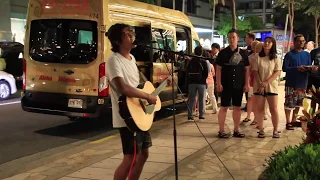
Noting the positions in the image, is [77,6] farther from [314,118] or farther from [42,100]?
[314,118]

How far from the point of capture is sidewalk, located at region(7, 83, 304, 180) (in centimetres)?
498

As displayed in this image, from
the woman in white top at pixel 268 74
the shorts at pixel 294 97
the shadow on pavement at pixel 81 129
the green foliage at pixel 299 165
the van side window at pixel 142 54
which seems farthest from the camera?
→ the van side window at pixel 142 54

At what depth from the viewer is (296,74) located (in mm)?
7211

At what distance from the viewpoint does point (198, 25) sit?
41.4 m

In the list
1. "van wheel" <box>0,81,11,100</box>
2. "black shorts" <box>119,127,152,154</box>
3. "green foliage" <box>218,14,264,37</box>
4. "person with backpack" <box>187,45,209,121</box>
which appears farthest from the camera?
"green foliage" <box>218,14,264,37</box>

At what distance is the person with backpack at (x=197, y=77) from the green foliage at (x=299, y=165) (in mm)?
4807

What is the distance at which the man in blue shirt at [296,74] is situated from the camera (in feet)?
23.7

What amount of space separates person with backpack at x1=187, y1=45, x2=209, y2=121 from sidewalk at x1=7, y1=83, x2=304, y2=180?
1.13 metres

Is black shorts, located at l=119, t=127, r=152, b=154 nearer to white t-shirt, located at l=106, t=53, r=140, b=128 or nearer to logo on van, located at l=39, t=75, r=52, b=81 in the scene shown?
white t-shirt, located at l=106, t=53, r=140, b=128

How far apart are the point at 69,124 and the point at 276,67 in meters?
4.64

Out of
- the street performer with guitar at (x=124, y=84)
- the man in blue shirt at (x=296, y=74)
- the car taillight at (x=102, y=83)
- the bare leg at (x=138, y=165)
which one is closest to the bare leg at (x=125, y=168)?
the street performer with guitar at (x=124, y=84)

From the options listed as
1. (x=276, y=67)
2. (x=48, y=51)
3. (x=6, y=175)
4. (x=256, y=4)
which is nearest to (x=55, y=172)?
(x=6, y=175)

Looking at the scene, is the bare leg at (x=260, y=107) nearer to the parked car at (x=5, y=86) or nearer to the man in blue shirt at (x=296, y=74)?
the man in blue shirt at (x=296, y=74)

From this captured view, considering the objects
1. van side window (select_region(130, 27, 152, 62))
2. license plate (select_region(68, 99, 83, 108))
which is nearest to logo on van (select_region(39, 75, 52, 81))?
license plate (select_region(68, 99, 83, 108))
